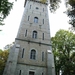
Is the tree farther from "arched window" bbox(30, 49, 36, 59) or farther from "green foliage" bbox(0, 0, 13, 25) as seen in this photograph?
"green foliage" bbox(0, 0, 13, 25)

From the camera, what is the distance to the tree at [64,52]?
69.7 ft

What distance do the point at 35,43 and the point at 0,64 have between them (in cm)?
1269

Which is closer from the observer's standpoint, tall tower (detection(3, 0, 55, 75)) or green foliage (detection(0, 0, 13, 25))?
green foliage (detection(0, 0, 13, 25))

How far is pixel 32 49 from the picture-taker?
52.2ft

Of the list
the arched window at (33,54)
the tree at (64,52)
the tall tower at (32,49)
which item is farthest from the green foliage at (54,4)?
the tree at (64,52)

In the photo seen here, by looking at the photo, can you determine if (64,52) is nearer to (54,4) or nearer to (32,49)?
(32,49)

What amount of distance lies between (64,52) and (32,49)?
394 inches

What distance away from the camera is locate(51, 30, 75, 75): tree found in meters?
21.2

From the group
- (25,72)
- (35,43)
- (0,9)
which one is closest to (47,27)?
(35,43)

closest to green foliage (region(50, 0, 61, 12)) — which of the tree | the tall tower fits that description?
the tall tower

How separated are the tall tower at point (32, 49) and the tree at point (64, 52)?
648 centimetres

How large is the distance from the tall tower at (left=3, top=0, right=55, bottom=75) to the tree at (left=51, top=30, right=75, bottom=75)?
6484mm

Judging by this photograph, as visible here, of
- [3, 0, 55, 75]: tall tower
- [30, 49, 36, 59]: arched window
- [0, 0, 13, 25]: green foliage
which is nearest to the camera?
[0, 0, 13, 25]: green foliage

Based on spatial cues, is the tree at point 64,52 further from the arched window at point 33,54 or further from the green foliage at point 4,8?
the green foliage at point 4,8
